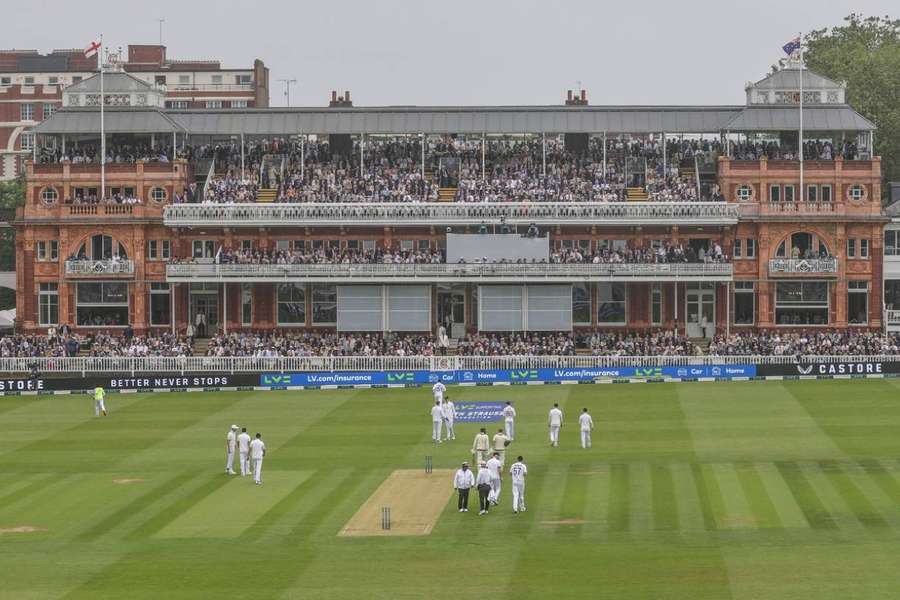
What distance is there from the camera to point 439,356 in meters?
77.9

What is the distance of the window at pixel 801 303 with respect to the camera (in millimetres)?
87625

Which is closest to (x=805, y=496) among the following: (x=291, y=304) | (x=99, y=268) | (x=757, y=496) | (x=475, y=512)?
(x=757, y=496)

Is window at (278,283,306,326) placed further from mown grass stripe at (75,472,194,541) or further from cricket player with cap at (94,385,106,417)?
mown grass stripe at (75,472,194,541)

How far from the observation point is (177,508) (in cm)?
4528

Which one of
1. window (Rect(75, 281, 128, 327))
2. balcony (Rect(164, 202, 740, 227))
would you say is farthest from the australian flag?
window (Rect(75, 281, 128, 327))

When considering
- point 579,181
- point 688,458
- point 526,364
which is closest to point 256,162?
point 579,181

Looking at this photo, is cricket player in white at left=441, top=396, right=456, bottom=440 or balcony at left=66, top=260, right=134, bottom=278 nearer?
cricket player in white at left=441, top=396, right=456, bottom=440

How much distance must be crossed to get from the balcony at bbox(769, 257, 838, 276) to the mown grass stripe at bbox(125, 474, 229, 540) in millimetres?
43627

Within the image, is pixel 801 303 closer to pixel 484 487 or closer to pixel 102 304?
pixel 102 304

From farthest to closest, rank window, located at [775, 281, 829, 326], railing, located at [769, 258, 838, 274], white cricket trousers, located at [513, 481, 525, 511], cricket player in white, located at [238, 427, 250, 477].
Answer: window, located at [775, 281, 829, 326] < railing, located at [769, 258, 838, 274] < cricket player in white, located at [238, 427, 250, 477] < white cricket trousers, located at [513, 481, 525, 511]

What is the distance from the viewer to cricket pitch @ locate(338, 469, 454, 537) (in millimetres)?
41500

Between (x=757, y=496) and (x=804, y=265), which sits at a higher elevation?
(x=804, y=265)

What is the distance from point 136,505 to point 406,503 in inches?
285

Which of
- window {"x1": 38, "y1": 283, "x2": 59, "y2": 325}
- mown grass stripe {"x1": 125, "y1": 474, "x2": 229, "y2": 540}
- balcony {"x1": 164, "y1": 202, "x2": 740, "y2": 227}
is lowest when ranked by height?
mown grass stripe {"x1": 125, "y1": 474, "x2": 229, "y2": 540}
